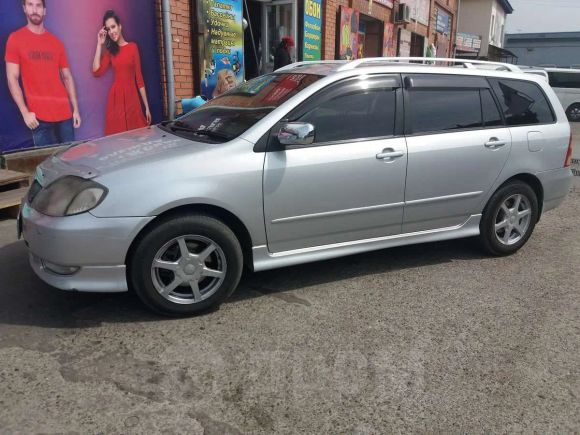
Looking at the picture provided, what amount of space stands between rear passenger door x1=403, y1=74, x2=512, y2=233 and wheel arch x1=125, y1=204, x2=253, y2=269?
4.42 feet

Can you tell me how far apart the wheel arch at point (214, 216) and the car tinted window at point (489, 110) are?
2.40 meters

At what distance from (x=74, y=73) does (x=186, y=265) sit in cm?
452

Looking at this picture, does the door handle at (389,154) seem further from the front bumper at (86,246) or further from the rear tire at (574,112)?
the rear tire at (574,112)

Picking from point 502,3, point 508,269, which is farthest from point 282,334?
point 502,3

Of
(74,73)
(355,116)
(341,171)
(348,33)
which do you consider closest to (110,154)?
(341,171)

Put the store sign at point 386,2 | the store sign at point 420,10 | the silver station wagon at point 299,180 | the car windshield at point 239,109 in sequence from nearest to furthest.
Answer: the silver station wagon at point 299,180, the car windshield at point 239,109, the store sign at point 386,2, the store sign at point 420,10

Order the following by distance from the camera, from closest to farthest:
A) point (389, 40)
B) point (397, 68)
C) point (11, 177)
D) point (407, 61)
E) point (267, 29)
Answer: point (397, 68), point (407, 61), point (11, 177), point (267, 29), point (389, 40)

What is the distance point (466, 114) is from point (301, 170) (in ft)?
5.71

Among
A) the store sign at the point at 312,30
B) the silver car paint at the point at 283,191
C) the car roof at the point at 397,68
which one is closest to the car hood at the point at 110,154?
the silver car paint at the point at 283,191

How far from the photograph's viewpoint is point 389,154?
390 cm

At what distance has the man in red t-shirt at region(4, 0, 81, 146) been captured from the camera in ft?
19.9

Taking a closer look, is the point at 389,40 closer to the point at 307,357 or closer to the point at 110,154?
the point at 110,154

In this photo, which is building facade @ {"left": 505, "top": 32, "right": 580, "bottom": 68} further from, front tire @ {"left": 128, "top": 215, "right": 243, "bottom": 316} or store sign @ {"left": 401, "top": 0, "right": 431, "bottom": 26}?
front tire @ {"left": 128, "top": 215, "right": 243, "bottom": 316}

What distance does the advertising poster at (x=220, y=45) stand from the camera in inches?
315
